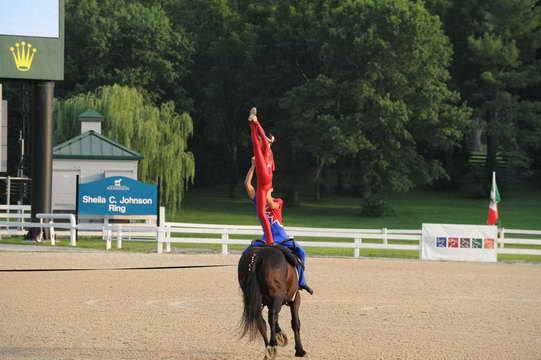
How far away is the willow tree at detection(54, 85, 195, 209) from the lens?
46938 millimetres

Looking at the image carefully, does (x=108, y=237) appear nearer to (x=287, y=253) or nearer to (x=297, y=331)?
(x=287, y=253)

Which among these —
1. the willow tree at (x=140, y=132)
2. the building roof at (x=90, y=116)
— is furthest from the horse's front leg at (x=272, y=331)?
the willow tree at (x=140, y=132)

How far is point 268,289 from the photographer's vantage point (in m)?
11.1

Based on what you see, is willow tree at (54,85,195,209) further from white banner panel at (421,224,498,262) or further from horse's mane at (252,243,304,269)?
horse's mane at (252,243,304,269)

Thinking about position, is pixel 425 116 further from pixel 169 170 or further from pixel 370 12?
pixel 169 170

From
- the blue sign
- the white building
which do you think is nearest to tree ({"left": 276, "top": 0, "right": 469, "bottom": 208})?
the white building

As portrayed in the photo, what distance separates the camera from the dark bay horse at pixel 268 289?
1089 centimetres

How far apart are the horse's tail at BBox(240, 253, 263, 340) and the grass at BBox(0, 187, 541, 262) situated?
121ft

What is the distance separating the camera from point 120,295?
17906 millimetres

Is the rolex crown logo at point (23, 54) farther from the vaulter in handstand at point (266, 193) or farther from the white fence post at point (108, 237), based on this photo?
the vaulter in handstand at point (266, 193)

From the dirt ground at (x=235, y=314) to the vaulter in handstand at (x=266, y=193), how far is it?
4.79 feet

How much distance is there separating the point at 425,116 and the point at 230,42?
1760 centimetres

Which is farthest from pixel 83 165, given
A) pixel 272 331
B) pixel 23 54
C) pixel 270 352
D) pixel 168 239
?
pixel 270 352

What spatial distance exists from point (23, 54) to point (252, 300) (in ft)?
71.1
